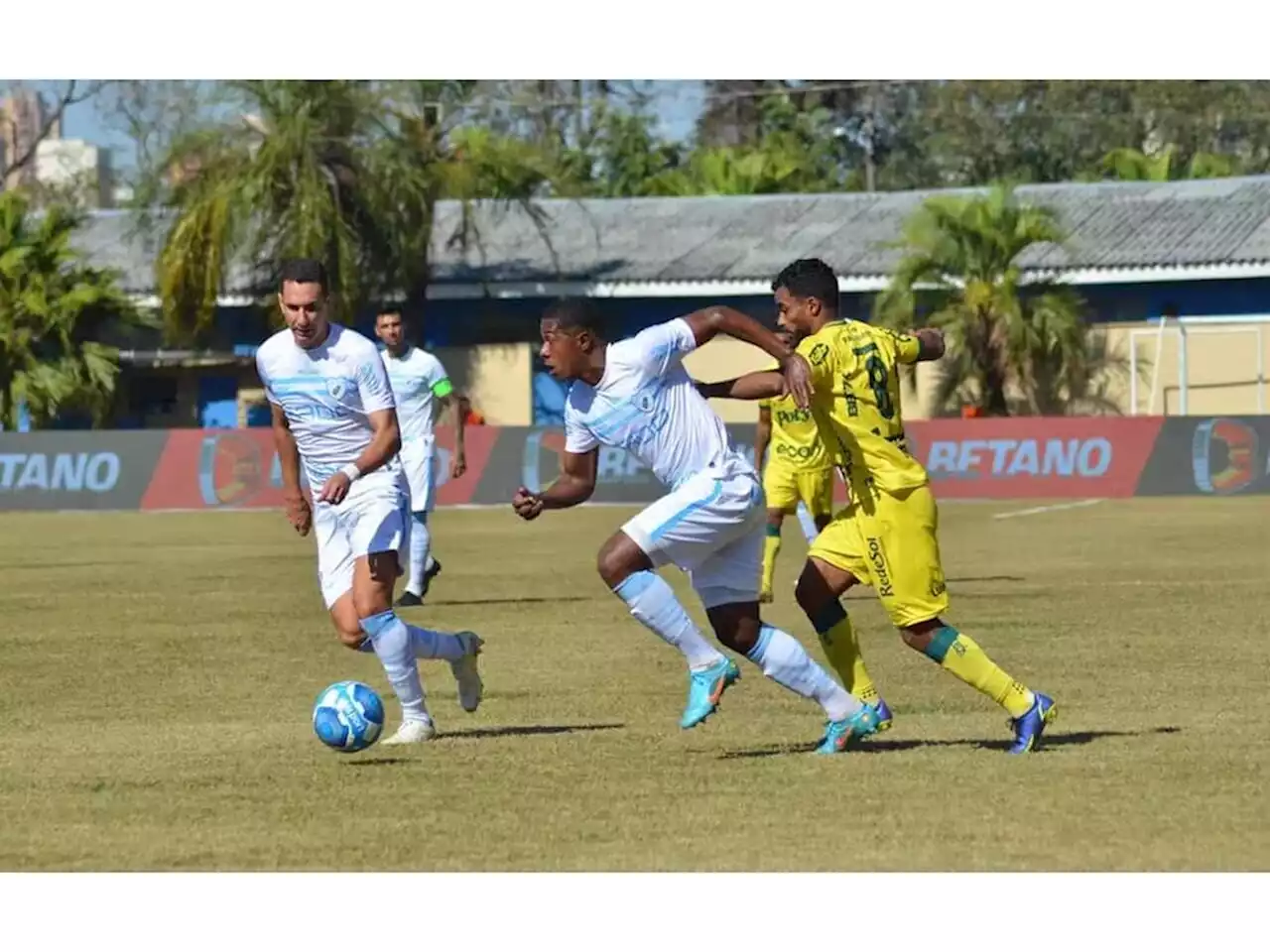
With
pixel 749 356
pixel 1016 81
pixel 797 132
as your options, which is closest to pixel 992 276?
pixel 749 356

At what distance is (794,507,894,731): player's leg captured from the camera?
10.3m

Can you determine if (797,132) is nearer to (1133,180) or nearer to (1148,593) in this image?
(1133,180)

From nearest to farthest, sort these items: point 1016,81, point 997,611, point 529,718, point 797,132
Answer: point 529,718 → point 997,611 → point 1016,81 → point 797,132

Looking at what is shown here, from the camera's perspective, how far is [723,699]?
1245cm

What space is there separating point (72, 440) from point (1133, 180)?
2711cm

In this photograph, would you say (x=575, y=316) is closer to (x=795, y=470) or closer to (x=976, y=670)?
(x=976, y=670)

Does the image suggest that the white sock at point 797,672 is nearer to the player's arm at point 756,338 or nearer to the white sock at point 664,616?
the white sock at point 664,616

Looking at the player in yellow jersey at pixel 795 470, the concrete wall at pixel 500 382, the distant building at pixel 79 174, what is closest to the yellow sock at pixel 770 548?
the player in yellow jersey at pixel 795 470

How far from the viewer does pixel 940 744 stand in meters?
10.4

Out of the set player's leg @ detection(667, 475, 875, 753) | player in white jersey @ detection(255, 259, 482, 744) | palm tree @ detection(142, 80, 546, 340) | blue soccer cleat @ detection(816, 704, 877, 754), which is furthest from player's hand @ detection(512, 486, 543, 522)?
palm tree @ detection(142, 80, 546, 340)

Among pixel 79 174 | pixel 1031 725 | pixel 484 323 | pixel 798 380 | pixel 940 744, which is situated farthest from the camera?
pixel 79 174

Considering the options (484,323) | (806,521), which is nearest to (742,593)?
(806,521)

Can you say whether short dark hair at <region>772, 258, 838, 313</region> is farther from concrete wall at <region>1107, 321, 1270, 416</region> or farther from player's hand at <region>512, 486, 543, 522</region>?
concrete wall at <region>1107, 321, 1270, 416</region>

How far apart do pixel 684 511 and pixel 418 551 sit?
8.48m
